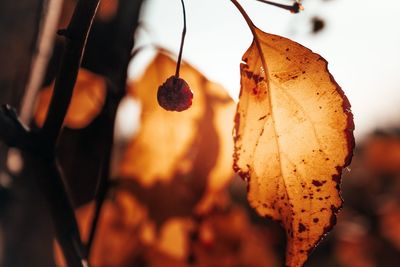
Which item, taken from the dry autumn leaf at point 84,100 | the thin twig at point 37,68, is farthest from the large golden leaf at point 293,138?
the dry autumn leaf at point 84,100

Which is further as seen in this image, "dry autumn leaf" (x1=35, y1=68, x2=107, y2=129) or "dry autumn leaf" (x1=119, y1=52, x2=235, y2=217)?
"dry autumn leaf" (x1=35, y1=68, x2=107, y2=129)

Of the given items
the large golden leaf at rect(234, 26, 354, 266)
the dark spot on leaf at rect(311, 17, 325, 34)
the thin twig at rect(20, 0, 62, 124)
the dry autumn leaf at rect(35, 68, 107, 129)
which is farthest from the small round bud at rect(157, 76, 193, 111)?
the dry autumn leaf at rect(35, 68, 107, 129)

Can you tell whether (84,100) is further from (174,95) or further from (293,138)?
(293,138)

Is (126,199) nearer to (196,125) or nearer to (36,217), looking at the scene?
(36,217)

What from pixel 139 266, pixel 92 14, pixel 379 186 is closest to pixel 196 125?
pixel 139 266

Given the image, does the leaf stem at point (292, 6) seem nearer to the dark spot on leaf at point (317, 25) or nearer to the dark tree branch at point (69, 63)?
the dark tree branch at point (69, 63)

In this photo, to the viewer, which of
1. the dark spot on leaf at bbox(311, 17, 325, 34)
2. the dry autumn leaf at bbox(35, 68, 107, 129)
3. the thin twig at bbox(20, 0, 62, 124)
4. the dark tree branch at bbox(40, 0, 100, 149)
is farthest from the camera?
the dry autumn leaf at bbox(35, 68, 107, 129)

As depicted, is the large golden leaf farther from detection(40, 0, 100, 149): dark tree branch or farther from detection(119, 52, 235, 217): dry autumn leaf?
detection(119, 52, 235, 217): dry autumn leaf

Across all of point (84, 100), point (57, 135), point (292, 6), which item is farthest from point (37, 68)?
point (292, 6)
